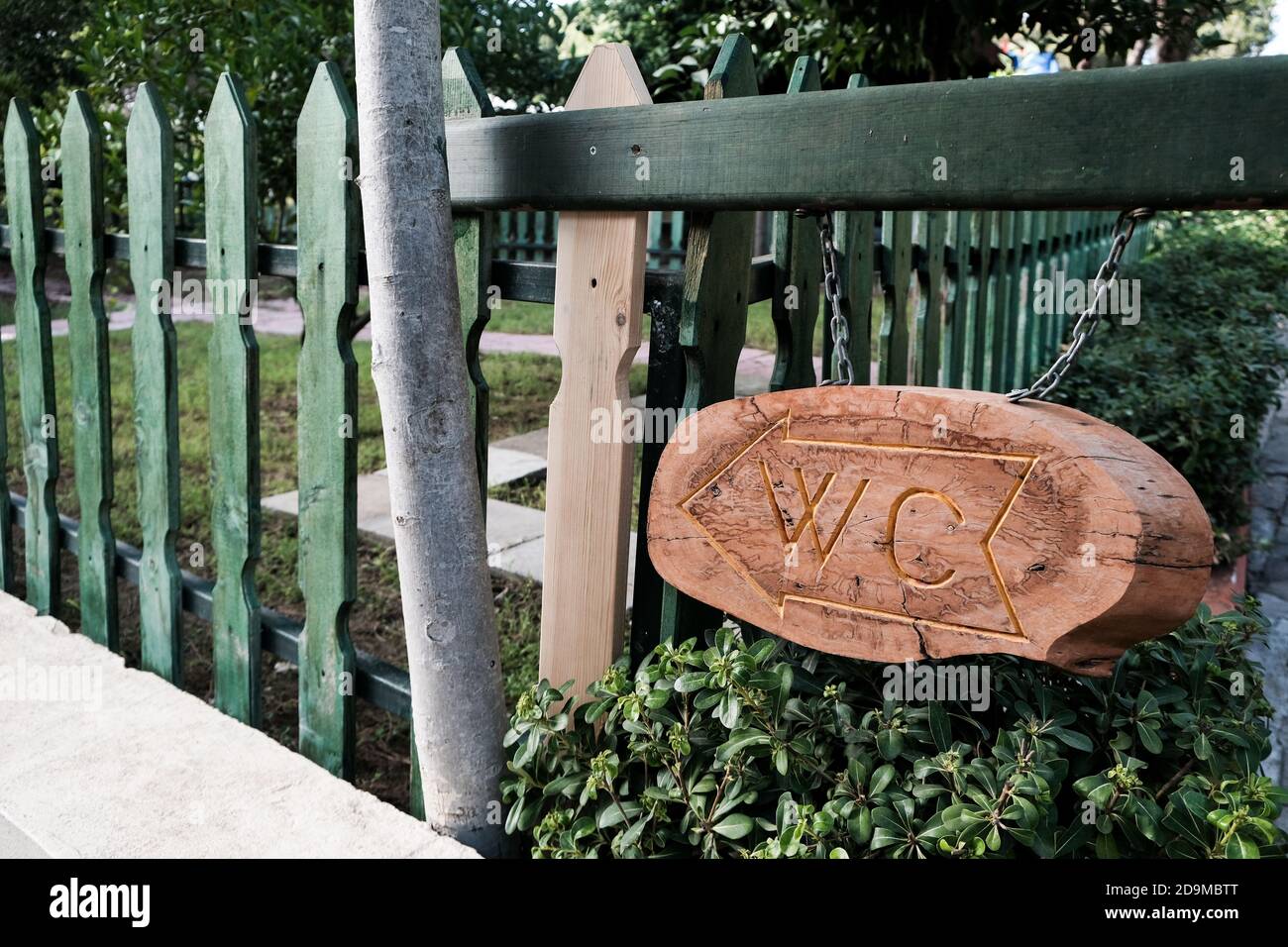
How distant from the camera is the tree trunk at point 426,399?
5.36 feet

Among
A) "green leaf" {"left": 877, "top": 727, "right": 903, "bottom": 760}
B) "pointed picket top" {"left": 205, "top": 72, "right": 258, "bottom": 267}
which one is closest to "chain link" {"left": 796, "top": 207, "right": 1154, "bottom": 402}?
"green leaf" {"left": 877, "top": 727, "right": 903, "bottom": 760}

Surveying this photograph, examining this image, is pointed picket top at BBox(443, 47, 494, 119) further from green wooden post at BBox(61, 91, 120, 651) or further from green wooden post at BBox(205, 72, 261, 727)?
green wooden post at BBox(61, 91, 120, 651)

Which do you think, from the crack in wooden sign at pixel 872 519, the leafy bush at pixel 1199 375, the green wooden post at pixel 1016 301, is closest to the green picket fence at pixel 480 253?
the crack in wooden sign at pixel 872 519

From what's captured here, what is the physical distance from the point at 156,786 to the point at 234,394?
82cm

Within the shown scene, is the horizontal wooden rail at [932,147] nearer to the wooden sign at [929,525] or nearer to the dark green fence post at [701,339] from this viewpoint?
the dark green fence post at [701,339]

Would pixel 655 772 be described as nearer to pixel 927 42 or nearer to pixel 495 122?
pixel 495 122

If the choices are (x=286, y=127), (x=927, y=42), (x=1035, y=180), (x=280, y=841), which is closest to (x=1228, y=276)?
(x=927, y=42)

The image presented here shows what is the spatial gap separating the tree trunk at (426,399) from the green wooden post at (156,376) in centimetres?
96

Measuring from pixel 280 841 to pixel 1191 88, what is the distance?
1.78m

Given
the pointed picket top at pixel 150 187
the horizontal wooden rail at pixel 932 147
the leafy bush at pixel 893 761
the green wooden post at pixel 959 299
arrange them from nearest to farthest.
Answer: the horizontal wooden rail at pixel 932 147 → the leafy bush at pixel 893 761 → the pointed picket top at pixel 150 187 → the green wooden post at pixel 959 299

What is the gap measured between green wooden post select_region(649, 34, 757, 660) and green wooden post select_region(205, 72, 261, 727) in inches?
38.7

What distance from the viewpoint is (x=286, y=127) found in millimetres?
Answer: 4121

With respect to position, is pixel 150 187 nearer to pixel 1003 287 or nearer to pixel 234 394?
pixel 234 394

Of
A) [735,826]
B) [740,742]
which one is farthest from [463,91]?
[735,826]
